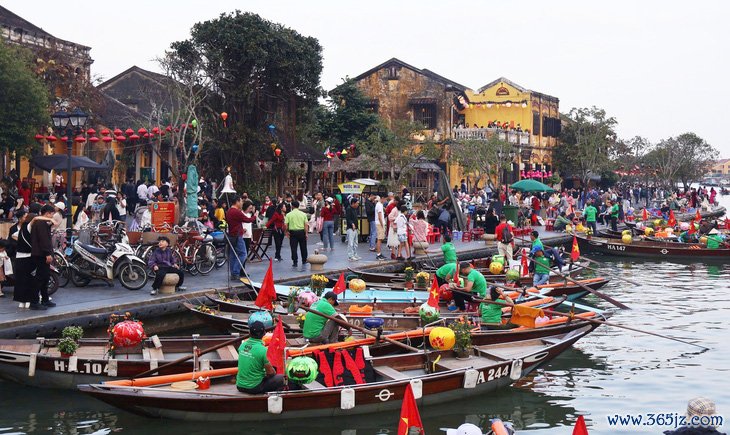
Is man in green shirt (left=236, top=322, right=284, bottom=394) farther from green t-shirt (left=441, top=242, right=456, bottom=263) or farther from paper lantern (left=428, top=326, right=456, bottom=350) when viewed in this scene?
green t-shirt (left=441, top=242, right=456, bottom=263)

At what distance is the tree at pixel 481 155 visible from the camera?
49.8 metres

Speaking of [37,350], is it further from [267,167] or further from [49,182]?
[267,167]

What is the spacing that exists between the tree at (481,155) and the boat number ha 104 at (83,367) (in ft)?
123

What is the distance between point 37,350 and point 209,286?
6.30m

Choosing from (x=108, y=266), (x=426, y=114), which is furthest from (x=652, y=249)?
(x=108, y=266)

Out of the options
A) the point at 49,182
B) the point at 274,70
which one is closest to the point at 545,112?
the point at 274,70

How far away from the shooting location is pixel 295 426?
1228cm

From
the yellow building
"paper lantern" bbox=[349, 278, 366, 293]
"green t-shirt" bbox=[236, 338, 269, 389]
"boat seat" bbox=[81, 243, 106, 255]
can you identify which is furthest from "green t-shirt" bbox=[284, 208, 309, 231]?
the yellow building

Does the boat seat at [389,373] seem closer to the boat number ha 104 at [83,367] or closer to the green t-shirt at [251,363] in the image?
the green t-shirt at [251,363]

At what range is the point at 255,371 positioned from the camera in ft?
38.5

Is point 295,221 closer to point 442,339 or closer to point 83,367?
point 442,339

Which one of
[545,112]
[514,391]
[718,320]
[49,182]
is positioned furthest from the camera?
[545,112]

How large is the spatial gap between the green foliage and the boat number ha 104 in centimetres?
→ 1687

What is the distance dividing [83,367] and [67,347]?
1.21ft
